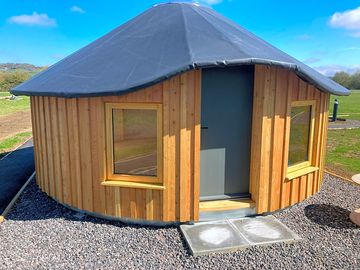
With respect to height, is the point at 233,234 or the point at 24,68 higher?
the point at 24,68

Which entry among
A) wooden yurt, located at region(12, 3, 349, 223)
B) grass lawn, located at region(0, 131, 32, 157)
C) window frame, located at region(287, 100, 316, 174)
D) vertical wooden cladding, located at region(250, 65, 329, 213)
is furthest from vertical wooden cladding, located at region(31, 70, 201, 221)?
grass lawn, located at region(0, 131, 32, 157)

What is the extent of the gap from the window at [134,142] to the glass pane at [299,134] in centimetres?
255

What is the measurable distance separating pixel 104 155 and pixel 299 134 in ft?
12.1

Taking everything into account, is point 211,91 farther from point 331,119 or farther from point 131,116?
point 331,119

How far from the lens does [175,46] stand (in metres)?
5.03

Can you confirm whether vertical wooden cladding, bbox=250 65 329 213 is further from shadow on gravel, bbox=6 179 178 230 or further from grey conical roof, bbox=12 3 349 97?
shadow on gravel, bbox=6 179 178 230

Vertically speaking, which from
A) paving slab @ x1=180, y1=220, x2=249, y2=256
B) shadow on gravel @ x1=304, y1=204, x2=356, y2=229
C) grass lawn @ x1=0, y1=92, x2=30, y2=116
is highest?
grass lawn @ x1=0, y1=92, x2=30, y2=116

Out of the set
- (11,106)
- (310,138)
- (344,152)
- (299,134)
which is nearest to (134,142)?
(299,134)

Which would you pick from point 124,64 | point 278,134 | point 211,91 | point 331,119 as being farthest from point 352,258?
point 331,119

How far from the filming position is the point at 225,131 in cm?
525

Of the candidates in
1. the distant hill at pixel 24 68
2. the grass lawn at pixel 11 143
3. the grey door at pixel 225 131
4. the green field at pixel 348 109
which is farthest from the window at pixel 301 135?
the distant hill at pixel 24 68

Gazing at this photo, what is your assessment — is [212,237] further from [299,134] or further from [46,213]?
[46,213]

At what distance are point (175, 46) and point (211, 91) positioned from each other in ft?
3.16

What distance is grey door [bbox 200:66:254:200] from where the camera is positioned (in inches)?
201
